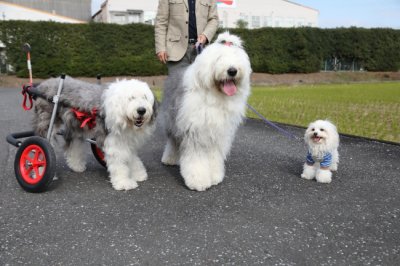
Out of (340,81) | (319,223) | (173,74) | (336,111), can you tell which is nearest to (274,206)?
(319,223)

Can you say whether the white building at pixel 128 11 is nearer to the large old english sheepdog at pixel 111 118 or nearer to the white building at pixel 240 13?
the white building at pixel 240 13

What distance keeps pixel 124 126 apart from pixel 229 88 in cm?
117

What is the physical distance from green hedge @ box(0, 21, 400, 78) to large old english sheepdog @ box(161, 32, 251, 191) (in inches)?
791

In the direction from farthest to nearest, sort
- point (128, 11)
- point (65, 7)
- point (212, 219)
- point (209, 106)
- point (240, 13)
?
point (65, 7), point (240, 13), point (128, 11), point (209, 106), point (212, 219)

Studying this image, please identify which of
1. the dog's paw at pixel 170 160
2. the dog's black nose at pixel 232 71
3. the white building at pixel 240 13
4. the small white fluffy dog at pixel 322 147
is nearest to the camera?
the dog's black nose at pixel 232 71

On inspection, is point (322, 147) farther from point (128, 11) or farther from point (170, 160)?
point (128, 11)

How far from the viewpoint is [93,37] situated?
23609 mm

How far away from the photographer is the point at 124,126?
4.12m

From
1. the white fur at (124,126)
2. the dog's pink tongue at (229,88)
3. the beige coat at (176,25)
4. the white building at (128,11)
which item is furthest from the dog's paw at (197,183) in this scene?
the white building at (128,11)

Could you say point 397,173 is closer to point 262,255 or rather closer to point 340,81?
point 262,255

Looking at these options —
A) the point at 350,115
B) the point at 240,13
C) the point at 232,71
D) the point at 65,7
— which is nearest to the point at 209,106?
the point at 232,71

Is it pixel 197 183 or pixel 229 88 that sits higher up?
pixel 229 88

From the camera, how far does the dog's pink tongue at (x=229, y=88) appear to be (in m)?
4.05

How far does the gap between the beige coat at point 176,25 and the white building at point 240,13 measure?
28974 mm
